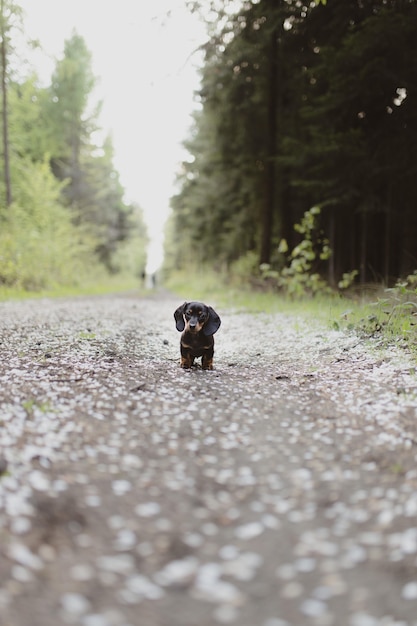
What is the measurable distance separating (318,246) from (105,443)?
1698cm

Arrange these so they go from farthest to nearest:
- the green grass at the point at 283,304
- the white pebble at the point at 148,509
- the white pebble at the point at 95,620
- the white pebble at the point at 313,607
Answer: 1. the green grass at the point at 283,304
2. the white pebble at the point at 148,509
3. the white pebble at the point at 313,607
4. the white pebble at the point at 95,620

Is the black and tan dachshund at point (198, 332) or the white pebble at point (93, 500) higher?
the black and tan dachshund at point (198, 332)

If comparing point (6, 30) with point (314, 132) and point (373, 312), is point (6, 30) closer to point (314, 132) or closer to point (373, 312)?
point (314, 132)

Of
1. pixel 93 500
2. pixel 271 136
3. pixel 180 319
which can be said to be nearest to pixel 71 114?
pixel 271 136

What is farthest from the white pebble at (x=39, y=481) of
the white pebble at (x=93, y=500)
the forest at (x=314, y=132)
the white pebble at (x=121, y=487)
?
the forest at (x=314, y=132)

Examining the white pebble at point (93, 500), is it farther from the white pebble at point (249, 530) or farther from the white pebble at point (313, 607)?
the white pebble at point (313, 607)

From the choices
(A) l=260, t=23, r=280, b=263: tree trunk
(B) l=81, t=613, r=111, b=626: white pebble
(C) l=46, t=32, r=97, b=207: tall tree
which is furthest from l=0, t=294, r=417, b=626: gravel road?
(C) l=46, t=32, r=97, b=207: tall tree

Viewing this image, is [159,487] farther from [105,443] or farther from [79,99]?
[79,99]

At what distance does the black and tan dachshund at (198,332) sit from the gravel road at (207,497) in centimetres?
53

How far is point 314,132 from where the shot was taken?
1326 cm

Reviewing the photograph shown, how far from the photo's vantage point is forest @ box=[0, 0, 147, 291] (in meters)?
20.8

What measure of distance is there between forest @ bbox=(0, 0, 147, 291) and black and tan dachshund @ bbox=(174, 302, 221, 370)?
1495cm

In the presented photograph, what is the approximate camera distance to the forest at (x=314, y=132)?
41.3 feet

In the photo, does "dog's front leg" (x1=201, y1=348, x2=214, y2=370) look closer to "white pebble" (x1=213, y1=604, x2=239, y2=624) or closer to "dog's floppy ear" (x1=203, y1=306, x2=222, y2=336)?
"dog's floppy ear" (x1=203, y1=306, x2=222, y2=336)
